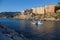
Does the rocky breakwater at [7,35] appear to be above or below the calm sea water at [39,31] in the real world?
above

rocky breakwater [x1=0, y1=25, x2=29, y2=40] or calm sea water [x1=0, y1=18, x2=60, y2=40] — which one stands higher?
rocky breakwater [x1=0, y1=25, x2=29, y2=40]

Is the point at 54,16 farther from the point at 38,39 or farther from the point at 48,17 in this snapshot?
the point at 38,39

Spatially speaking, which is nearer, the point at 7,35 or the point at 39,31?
the point at 7,35

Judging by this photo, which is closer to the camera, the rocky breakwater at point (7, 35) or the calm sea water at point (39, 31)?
the rocky breakwater at point (7, 35)

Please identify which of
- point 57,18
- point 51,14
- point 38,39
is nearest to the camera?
point 38,39

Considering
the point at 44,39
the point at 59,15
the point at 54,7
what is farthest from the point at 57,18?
the point at 44,39

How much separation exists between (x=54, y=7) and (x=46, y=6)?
11686mm

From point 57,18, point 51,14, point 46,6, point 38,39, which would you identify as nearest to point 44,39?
point 38,39

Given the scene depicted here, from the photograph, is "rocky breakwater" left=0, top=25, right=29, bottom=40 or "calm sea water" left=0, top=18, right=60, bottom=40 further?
"calm sea water" left=0, top=18, right=60, bottom=40

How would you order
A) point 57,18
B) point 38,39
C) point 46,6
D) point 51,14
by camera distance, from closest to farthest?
point 38,39 → point 57,18 → point 51,14 → point 46,6

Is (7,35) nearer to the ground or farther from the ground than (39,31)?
farther from the ground

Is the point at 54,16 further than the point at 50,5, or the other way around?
the point at 50,5

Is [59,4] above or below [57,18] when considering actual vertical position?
above

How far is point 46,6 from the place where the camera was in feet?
648
